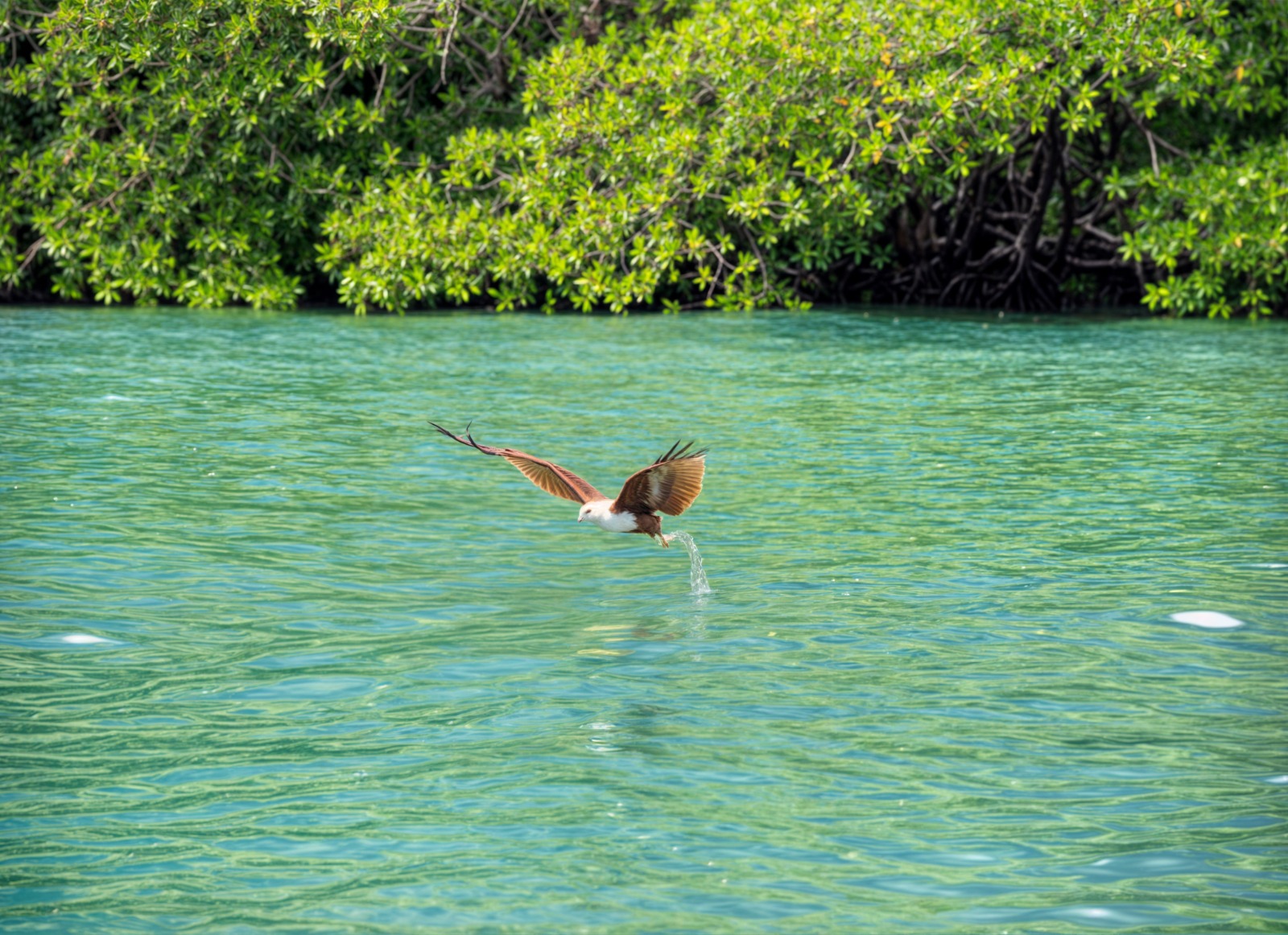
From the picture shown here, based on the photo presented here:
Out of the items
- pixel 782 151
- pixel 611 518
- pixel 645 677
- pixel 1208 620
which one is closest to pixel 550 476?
pixel 611 518

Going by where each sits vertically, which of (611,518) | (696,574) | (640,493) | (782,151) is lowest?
(696,574)

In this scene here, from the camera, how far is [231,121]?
2147 cm

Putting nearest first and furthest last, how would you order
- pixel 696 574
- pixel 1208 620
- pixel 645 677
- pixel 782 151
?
1. pixel 645 677
2. pixel 1208 620
3. pixel 696 574
4. pixel 782 151

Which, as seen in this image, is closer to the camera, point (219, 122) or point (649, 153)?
point (649, 153)

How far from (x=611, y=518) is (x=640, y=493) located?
20 cm

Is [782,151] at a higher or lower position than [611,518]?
higher

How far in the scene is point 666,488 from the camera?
6484 mm

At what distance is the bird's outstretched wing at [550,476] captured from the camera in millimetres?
6387

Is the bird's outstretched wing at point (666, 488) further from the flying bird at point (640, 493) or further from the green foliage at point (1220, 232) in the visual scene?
the green foliage at point (1220, 232)

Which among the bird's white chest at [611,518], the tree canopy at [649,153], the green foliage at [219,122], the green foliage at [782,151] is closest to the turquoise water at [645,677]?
the bird's white chest at [611,518]

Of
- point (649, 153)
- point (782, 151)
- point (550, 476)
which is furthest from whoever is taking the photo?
point (782, 151)

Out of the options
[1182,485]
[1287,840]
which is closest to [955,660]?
[1287,840]

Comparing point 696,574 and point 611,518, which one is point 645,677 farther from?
point 696,574

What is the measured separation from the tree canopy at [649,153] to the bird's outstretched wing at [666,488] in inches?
508
